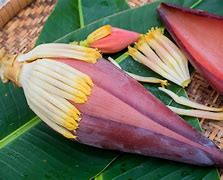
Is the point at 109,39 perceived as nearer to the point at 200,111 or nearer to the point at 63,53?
the point at 63,53

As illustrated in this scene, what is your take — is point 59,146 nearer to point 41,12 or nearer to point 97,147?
point 97,147

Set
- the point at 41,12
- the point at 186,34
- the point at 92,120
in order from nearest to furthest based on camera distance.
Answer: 1. the point at 92,120
2. the point at 186,34
3. the point at 41,12

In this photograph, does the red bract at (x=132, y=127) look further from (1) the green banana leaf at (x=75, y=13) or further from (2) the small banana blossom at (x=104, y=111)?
(1) the green banana leaf at (x=75, y=13)

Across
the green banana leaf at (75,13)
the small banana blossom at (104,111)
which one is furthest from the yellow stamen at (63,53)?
the green banana leaf at (75,13)

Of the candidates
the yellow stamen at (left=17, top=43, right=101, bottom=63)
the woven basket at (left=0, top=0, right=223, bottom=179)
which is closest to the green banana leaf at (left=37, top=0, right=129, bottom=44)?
the woven basket at (left=0, top=0, right=223, bottom=179)

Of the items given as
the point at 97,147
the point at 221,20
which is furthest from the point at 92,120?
the point at 221,20

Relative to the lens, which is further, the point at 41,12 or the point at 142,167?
the point at 41,12

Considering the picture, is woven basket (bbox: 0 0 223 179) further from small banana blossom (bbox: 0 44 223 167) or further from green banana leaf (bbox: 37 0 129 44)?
small banana blossom (bbox: 0 44 223 167)
